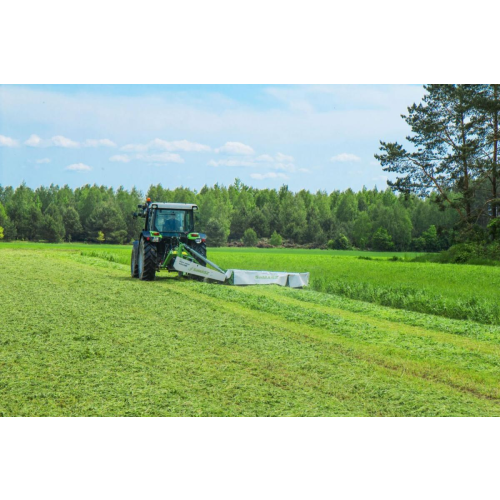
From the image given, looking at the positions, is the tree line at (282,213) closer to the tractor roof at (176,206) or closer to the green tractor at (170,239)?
the tractor roof at (176,206)

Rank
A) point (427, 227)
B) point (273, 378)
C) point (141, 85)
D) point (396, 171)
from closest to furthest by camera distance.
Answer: point (273, 378), point (141, 85), point (396, 171), point (427, 227)

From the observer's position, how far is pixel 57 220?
1480cm

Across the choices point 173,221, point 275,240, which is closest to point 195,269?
point 173,221

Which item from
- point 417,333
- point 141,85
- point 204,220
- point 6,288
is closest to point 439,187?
A: point 204,220

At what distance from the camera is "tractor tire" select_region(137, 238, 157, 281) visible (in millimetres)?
12031

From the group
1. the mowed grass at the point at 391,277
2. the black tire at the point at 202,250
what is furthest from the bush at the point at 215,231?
the mowed grass at the point at 391,277

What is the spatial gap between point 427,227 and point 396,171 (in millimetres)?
1821

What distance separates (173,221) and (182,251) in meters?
0.73

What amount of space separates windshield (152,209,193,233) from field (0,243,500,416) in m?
1.22

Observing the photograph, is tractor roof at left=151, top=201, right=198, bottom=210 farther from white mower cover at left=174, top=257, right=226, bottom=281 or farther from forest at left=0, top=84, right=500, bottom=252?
white mower cover at left=174, top=257, right=226, bottom=281

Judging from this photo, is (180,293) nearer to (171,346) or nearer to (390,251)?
(171,346)

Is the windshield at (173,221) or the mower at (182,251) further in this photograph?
the windshield at (173,221)

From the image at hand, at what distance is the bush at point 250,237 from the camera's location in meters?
12.3

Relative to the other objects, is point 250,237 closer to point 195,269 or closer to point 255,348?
point 195,269
